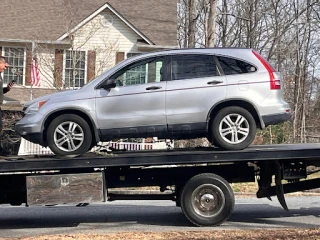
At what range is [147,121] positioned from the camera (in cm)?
844

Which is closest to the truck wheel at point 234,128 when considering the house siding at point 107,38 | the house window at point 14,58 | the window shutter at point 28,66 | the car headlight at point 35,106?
the car headlight at point 35,106

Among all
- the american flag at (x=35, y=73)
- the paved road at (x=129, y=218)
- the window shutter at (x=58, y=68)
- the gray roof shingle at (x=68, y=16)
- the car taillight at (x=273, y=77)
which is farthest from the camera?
the gray roof shingle at (x=68, y=16)

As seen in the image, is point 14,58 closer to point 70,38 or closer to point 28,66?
point 28,66

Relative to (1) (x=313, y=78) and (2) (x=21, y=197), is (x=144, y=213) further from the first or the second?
(1) (x=313, y=78)

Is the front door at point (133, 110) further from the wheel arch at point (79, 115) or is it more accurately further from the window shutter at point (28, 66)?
the window shutter at point (28, 66)

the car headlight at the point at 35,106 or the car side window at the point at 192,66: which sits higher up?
the car side window at the point at 192,66

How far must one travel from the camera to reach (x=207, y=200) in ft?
27.8

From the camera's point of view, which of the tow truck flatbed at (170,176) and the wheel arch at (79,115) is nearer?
the tow truck flatbed at (170,176)

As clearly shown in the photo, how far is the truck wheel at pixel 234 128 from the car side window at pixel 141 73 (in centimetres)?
111

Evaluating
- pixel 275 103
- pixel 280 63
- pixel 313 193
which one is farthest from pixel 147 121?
pixel 280 63

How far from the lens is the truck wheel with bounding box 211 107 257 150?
8383 mm

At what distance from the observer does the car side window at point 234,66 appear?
8602 millimetres

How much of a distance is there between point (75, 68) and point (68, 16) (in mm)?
2709

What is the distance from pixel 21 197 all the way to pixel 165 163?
2387mm
